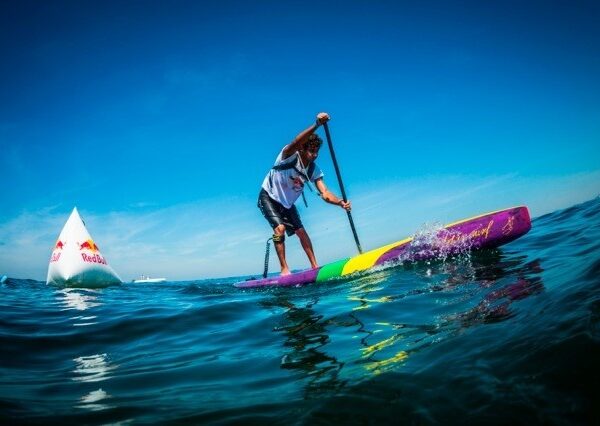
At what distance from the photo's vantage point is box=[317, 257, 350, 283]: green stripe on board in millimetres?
6277

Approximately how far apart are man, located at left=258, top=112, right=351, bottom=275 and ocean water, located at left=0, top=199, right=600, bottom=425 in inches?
113

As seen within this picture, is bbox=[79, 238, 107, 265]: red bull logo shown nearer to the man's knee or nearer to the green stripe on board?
the man's knee

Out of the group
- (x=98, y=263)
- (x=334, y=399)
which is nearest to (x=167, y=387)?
(x=334, y=399)

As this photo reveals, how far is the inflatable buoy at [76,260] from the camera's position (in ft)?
31.8

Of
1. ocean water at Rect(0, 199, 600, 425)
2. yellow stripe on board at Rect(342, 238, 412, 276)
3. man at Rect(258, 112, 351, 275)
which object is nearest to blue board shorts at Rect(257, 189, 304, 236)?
man at Rect(258, 112, 351, 275)

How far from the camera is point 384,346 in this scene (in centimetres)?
230

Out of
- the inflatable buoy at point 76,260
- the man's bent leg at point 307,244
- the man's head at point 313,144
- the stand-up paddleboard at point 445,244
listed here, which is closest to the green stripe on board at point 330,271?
the stand-up paddleboard at point 445,244

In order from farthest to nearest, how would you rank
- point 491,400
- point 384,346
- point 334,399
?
point 384,346, point 334,399, point 491,400

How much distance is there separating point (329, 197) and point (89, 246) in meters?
7.95

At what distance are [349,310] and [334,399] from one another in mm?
2014

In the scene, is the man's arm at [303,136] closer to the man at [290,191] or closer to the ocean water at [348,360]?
the man at [290,191]

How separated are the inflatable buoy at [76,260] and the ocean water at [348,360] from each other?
20.7 ft

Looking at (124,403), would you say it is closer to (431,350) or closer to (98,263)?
(431,350)

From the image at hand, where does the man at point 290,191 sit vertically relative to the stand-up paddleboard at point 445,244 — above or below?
above
